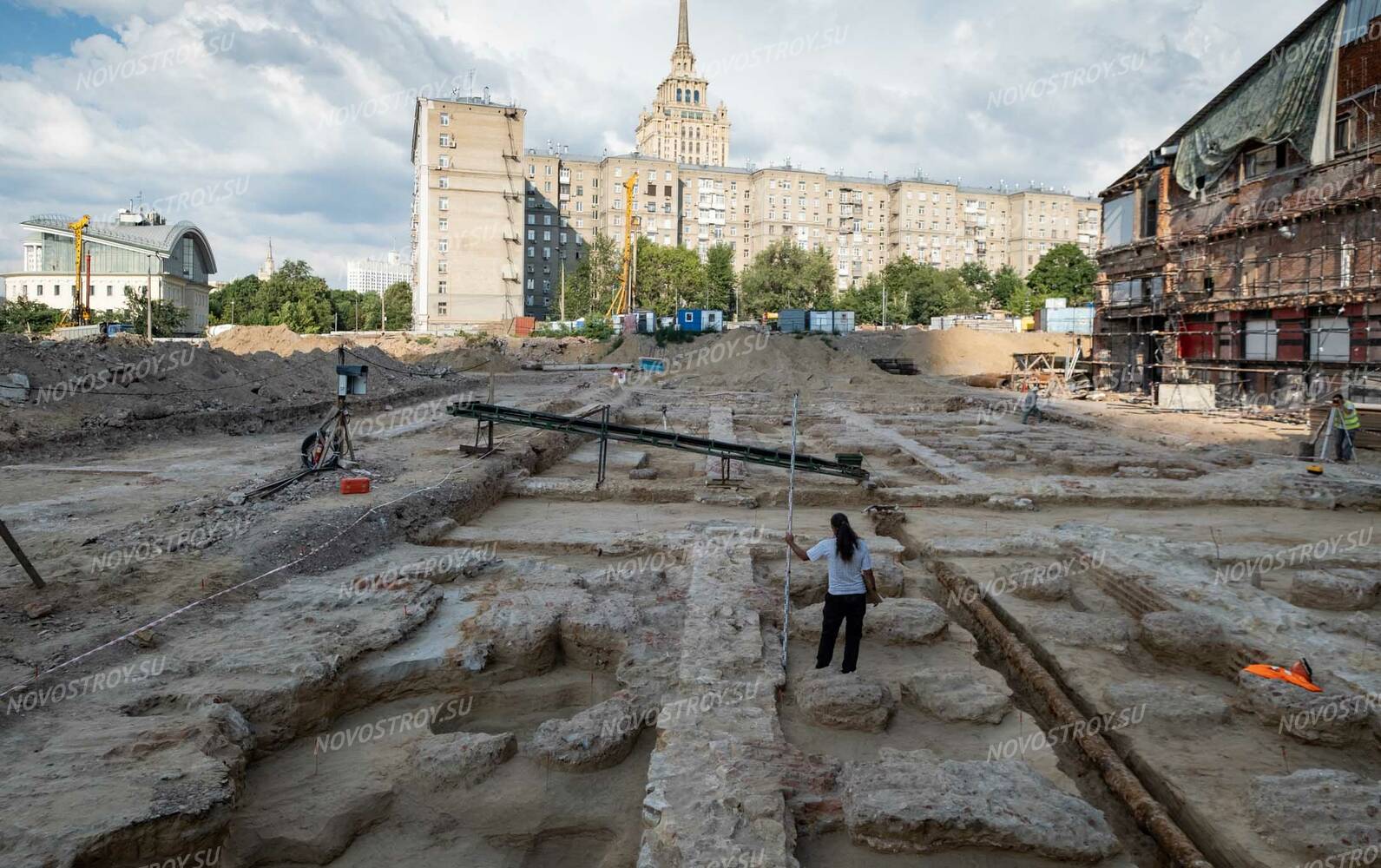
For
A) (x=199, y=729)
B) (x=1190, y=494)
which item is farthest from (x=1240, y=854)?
(x=1190, y=494)

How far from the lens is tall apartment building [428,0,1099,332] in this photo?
212 ft

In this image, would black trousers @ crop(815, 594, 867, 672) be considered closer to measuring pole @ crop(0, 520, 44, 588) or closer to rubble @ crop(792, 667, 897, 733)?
rubble @ crop(792, 667, 897, 733)

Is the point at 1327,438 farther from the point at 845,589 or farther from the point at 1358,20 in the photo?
the point at 1358,20

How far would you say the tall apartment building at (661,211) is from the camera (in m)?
64.6

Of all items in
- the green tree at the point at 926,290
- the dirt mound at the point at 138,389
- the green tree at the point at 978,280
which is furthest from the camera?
the green tree at the point at 978,280

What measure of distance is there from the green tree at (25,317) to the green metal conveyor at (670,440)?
4535 centimetres

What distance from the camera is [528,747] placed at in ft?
16.7

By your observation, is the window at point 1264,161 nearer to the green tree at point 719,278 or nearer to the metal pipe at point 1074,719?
the metal pipe at point 1074,719

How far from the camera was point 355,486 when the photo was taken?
34.4 feet

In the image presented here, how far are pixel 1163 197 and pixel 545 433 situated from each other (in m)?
28.0

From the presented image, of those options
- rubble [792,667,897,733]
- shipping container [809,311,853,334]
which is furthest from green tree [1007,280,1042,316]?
rubble [792,667,897,733]

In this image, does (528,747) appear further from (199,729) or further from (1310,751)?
(1310,751)

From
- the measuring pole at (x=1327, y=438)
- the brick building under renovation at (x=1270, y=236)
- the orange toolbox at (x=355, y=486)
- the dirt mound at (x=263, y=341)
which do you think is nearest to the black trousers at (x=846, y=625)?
the orange toolbox at (x=355, y=486)

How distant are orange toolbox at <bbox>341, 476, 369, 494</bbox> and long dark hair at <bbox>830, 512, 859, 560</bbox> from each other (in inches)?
271
